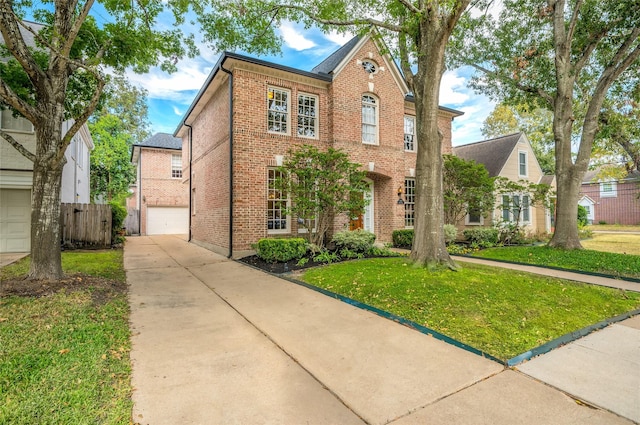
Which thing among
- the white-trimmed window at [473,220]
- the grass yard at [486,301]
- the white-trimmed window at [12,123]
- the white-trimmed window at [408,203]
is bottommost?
the grass yard at [486,301]

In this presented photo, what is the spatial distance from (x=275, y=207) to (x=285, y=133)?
2.62 m

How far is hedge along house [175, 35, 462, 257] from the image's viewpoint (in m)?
9.65

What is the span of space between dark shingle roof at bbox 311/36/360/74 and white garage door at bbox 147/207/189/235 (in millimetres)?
14578

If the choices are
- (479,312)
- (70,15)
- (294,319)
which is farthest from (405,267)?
(70,15)

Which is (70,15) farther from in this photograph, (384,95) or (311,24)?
(384,95)

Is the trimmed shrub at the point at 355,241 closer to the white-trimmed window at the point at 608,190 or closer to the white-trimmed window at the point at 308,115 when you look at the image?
the white-trimmed window at the point at 308,115

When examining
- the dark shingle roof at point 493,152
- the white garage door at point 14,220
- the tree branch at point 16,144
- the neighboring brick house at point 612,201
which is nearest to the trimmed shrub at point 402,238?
the dark shingle roof at point 493,152

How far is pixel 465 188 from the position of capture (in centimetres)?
1275

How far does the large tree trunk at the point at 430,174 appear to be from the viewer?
22.4 feet

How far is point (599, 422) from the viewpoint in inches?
81.3

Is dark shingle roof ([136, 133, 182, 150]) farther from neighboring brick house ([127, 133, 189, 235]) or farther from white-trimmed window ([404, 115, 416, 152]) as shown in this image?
white-trimmed window ([404, 115, 416, 152])

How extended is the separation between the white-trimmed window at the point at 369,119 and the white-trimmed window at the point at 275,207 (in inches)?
162

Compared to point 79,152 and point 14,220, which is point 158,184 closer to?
point 79,152

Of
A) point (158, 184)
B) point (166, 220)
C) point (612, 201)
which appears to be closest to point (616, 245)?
point (612, 201)
